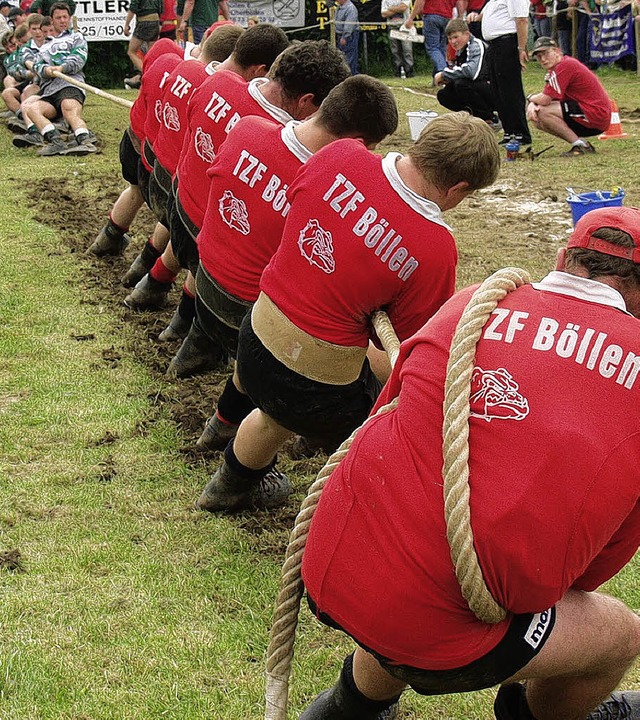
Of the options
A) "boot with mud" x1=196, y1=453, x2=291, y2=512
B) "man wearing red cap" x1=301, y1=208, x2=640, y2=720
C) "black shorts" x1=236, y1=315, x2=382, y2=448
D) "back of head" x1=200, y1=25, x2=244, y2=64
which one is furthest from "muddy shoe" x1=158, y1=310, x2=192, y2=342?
"man wearing red cap" x1=301, y1=208, x2=640, y2=720

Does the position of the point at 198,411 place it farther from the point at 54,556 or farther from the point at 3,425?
the point at 54,556

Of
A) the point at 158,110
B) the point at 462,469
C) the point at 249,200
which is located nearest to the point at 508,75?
the point at 158,110

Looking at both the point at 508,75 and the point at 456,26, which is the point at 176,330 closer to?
the point at 508,75

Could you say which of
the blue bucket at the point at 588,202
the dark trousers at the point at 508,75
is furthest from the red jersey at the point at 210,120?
the dark trousers at the point at 508,75

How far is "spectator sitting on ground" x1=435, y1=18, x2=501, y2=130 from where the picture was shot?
11047 mm

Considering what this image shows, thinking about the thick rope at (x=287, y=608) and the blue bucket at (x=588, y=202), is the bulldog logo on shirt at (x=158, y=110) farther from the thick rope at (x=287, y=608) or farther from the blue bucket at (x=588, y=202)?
the thick rope at (x=287, y=608)

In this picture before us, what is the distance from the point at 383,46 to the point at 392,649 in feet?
57.8

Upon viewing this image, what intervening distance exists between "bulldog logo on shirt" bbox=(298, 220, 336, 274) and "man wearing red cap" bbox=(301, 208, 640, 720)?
894 millimetres

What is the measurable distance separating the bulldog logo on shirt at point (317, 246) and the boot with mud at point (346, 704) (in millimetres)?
1230

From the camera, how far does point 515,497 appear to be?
79.7 inches

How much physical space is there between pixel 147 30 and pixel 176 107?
8.38 meters

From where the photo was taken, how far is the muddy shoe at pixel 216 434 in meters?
4.43

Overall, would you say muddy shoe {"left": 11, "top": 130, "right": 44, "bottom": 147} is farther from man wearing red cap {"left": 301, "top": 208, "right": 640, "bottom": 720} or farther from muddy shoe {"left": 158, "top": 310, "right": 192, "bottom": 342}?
man wearing red cap {"left": 301, "top": 208, "right": 640, "bottom": 720}

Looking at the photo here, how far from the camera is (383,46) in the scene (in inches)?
730
